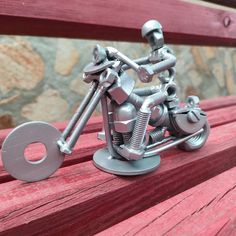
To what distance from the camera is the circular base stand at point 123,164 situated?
22.7 inches

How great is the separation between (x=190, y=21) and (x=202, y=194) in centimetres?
88

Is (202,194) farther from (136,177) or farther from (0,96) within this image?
(0,96)

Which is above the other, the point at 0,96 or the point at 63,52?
the point at 63,52

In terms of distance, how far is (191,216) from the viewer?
53 centimetres

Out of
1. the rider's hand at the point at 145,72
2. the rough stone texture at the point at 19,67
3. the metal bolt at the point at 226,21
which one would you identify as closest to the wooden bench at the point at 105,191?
the rider's hand at the point at 145,72

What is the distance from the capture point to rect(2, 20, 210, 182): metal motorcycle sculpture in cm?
52

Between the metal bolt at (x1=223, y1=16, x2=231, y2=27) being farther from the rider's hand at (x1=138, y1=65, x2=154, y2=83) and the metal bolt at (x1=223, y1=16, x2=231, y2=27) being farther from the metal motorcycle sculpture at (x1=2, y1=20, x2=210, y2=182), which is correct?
the rider's hand at (x1=138, y1=65, x2=154, y2=83)

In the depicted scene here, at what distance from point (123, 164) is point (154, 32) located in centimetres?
26

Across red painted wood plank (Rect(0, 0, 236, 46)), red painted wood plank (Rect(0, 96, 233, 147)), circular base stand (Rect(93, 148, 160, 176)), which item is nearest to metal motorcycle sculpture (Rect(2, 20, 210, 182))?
circular base stand (Rect(93, 148, 160, 176))

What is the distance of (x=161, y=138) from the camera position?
2.15 feet

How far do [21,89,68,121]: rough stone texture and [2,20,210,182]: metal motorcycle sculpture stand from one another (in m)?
0.79

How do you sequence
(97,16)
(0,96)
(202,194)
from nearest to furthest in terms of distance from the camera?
(202,194) < (97,16) < (0,96)

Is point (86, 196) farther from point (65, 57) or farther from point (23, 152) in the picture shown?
point (65, 57)

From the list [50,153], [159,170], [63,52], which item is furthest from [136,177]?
[63,52]
